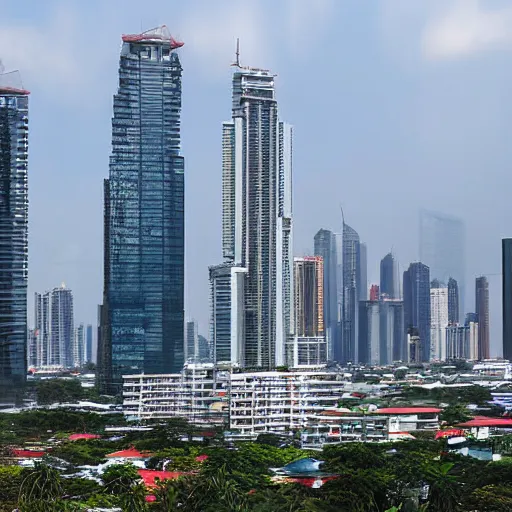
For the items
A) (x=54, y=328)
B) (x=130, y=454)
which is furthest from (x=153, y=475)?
(x=54, y=328)

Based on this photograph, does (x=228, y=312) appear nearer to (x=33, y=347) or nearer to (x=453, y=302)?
(x=453, y=302)

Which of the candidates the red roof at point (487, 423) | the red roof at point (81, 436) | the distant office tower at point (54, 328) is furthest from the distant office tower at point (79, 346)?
the red roof at point (487, 423)

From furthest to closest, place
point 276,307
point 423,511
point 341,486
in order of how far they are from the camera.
Result: 1. point 276,307
2. point 341,486
3. point 423,511

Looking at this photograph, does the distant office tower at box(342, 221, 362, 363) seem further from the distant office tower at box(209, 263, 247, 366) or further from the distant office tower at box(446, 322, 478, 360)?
the distant office tower at box(209, 263, 247, 366)

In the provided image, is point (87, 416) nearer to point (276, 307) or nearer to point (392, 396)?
point (392, 396)

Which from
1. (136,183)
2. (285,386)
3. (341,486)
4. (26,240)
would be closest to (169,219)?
(136,183)
